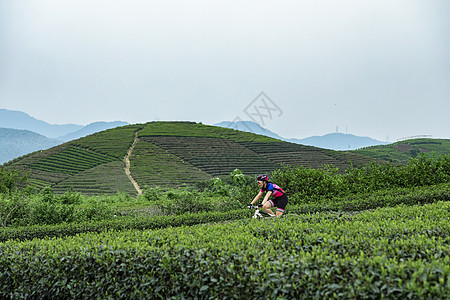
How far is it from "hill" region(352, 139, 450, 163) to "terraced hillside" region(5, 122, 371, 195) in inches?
568

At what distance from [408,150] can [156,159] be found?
56.4 m

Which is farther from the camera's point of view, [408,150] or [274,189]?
[408,150]


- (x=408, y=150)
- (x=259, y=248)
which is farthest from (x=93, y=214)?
(x=408, y=150)

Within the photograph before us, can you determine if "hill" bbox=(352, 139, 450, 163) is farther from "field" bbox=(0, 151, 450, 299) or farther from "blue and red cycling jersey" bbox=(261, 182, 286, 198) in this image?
"field" bbox=(0, 151, 450, 299)

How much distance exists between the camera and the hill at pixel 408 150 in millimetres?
63419

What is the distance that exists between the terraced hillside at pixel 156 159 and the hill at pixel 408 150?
568 inches

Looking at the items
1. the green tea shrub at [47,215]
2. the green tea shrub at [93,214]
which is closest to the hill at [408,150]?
the green tea shrub at [93,214]

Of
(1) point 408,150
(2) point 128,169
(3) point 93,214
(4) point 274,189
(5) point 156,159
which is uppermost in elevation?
(1) point 408,150

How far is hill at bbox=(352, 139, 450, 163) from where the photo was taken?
63.4m

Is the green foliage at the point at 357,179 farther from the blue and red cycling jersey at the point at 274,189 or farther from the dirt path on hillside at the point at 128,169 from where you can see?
the dirt path on hillside at the point at 128,169

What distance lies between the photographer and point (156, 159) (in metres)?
48.1

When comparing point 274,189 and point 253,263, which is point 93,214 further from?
point 253,263

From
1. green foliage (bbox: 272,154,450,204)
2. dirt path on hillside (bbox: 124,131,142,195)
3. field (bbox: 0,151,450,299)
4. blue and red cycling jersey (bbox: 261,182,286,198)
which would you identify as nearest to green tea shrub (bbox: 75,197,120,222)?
field (bbox: 0,151,450,299)

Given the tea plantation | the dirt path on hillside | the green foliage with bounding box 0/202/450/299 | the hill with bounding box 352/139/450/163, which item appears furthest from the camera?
the hill with bounding box 352/139/450/163
